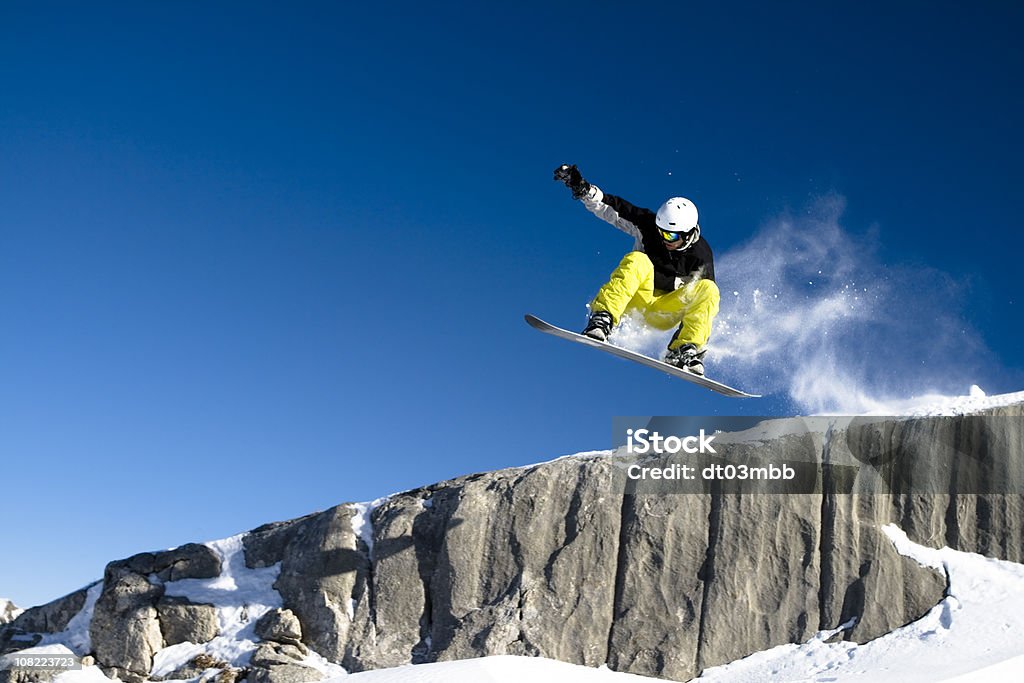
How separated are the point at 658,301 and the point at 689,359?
789 millimetres

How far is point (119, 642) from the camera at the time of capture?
829 inches

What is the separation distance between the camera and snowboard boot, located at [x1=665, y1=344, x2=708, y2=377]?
10.5 m

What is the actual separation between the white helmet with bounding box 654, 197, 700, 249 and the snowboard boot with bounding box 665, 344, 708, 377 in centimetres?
136

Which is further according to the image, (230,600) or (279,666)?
(230,600)

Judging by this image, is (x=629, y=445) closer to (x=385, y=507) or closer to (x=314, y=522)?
(x=385, y=507)

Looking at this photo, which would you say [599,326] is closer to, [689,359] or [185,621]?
[689,359]

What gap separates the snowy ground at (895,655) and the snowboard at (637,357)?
13.9ft

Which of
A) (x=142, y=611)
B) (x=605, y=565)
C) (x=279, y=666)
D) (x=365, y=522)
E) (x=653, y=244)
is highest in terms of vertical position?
(x=653, y=244)

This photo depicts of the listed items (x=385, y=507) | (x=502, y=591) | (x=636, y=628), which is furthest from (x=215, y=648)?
(x=636, y=628)

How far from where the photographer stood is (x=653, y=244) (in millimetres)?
10352

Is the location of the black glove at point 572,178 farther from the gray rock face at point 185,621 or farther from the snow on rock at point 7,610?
the snow on rock at point 7,610

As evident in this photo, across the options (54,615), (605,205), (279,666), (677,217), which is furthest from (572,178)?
(54,615)

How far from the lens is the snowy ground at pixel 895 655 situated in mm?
11930

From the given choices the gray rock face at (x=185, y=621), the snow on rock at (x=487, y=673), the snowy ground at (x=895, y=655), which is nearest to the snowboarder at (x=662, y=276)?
the snow on rock at (x=487, y=673)
